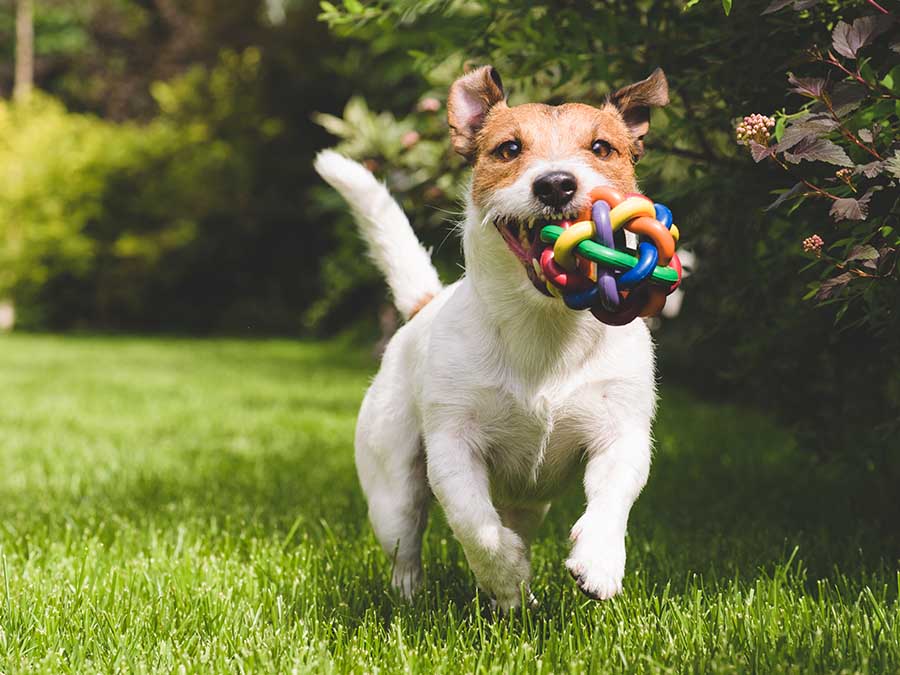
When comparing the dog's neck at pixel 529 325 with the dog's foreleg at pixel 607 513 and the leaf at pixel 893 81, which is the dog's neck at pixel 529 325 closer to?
the dog's foreleg at pixel 607 513

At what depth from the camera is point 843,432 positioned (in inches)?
149

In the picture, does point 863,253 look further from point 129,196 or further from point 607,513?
point 129,196

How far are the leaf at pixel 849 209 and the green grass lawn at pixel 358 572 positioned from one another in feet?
3.20

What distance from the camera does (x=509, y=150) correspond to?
105 inches

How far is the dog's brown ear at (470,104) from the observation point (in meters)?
2.86

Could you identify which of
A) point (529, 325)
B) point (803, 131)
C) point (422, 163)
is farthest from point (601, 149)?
point (422, 163)

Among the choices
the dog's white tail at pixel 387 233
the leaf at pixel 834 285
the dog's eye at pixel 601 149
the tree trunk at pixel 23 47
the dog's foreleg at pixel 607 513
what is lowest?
the tree trunk at pixel 23 47

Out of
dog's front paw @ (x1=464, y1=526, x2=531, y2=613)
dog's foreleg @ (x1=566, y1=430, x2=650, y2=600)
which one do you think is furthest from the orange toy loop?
dog's front paw @ (x1=464, y1=526, x2=531, y2=613)

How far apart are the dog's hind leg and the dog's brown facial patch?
0.77m

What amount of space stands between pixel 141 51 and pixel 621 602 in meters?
24.5

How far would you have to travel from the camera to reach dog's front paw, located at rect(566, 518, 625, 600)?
2.23 metres

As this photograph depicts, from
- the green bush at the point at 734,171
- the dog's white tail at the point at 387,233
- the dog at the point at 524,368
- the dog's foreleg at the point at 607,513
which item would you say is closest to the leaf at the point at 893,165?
the green bush at the point at 734,171

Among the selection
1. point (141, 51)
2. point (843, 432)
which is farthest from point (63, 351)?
point (843, 432)

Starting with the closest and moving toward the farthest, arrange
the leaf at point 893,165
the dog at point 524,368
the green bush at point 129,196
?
1. the leaf at point 893,165
2. the dog at point 524,368
3. the green bush at point 129,196
